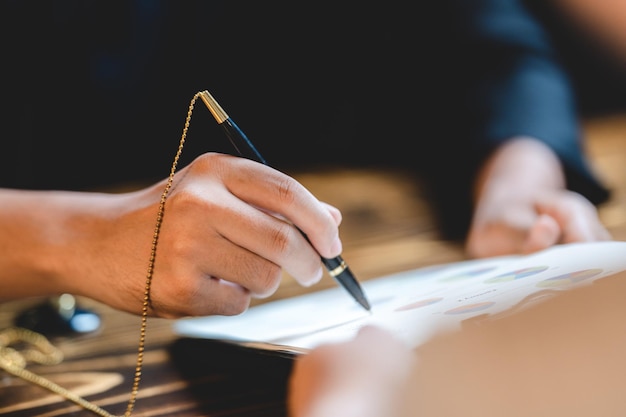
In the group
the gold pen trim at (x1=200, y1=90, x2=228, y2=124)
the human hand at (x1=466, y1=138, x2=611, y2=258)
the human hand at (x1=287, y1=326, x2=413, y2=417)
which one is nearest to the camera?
the human hand at (x1=287, y1=326, x2=413, y2=417)

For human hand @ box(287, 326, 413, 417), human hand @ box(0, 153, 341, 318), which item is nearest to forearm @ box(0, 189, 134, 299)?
human hand @ box(0, 153, 341, 318)

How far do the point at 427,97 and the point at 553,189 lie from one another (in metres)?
0.49

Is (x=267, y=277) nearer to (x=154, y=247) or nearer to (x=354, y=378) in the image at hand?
(x=154, y=247)

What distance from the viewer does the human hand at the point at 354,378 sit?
264 mm

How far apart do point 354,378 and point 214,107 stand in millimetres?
247

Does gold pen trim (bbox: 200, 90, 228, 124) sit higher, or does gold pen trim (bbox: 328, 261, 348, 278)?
gold pen trim (bbox: 200, 90, 228, 124)

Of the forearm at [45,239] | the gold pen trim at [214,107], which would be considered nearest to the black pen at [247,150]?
the gold pen trim at [214,107]

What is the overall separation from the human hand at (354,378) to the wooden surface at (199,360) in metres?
0.12

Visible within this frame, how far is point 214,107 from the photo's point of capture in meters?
0.46

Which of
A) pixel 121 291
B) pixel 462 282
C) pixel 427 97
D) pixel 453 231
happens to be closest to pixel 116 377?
pixel 121 291

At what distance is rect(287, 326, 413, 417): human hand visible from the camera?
0.26 meters

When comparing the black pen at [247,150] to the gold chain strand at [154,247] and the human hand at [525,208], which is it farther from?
the human hand at [525,208]

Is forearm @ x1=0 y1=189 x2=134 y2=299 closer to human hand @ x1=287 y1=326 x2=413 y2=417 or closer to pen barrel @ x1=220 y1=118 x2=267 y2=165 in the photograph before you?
pen barrel @ x1=220 y1=118 x2=267 y2=165

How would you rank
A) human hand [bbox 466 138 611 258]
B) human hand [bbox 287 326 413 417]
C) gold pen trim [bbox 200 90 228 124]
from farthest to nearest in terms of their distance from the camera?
human hand [bbox 466 138 611 258] → gold pen trim [bbox 200 90 228 124] → human hand [bbox 287 326 413 417]
